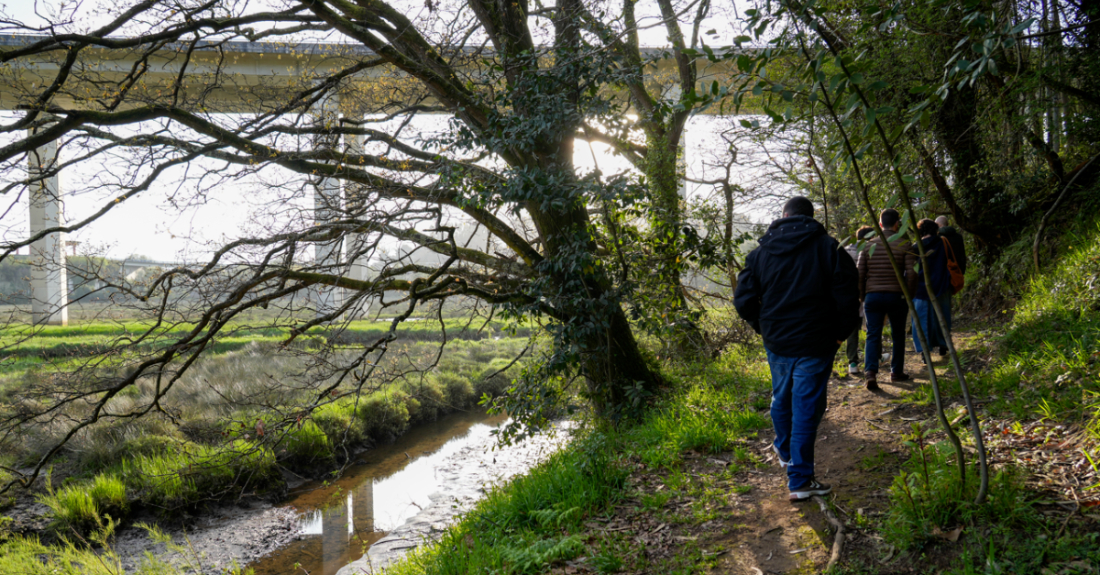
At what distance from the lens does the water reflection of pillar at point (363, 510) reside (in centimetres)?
797

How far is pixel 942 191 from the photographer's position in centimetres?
900

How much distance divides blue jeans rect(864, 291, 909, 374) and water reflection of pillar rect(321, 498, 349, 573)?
6.69 meters

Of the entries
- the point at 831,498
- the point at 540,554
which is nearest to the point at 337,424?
the point at 540,554

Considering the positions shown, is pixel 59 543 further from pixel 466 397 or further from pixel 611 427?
pixel 466 397

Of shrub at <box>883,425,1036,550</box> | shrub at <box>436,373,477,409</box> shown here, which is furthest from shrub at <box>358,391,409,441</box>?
shrub at <box>883,425,1036,550</box>

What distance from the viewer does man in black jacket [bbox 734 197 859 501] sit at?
12.4 feet

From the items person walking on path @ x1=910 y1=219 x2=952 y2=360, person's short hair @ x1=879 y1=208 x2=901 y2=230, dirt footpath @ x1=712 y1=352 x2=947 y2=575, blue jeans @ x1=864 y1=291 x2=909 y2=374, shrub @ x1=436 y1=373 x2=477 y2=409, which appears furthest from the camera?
shrub @ x1=436 y1=373 x2=477 y2=409

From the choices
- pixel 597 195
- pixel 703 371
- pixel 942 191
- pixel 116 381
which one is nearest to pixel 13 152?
pixel 116 381

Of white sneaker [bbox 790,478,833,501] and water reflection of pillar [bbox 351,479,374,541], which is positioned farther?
water reflection of pillar [bbox 351,479,374,541]

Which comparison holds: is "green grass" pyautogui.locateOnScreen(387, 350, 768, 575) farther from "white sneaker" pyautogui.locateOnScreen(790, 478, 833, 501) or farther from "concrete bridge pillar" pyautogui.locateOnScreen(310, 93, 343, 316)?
"concrete bridge pillar" pyautogui.locateOnScreen(310, 93, 343, 316)

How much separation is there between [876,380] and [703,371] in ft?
8.48

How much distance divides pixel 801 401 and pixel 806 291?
2.42 feet

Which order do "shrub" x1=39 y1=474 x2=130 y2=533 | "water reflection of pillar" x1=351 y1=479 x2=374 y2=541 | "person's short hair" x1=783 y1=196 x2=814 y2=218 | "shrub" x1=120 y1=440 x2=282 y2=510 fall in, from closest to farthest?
"person's short hair" x1=783 y1=196 x2=814 y2=218, "shrub" x1=39 y1=474 x2=130 y2=533, "water reflection of pillar" x1=351 y1=479 x2=374 y2=541, "shrub" x1=120 y1=440 x2=282 y2=510

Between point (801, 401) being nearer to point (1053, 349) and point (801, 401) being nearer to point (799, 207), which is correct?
point (799, 207)
